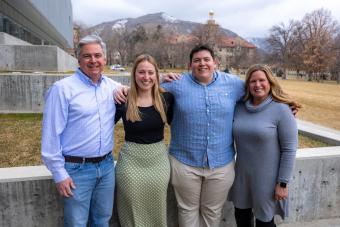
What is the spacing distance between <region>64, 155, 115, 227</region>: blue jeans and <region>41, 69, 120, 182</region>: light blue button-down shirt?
107mm

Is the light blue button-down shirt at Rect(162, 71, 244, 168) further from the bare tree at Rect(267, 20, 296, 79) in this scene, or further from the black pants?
the bare tree at Rect(267, 20, 296, 79)

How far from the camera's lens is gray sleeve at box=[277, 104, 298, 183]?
314 centimetres

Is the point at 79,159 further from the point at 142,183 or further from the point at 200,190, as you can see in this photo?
the point at 200,190

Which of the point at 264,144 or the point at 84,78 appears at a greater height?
the point at 84,78

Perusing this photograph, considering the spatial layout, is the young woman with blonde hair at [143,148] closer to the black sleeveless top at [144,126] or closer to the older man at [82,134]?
the black sleeveless top at [144,126]

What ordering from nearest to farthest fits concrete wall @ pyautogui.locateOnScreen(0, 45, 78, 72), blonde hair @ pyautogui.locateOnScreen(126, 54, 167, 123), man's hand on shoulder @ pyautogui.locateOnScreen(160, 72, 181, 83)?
1. blonde hair @ pyautogui.locateOnScreen(126, 54, 167, 123)
2. man's hand on shoulder @ pyautogui.locateOnScreen(160, 72, 181, 83)
3. concrete wall @ pyautogui.locateOnScreen(0, 45, 78, 72)

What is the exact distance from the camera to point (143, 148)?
10.1 ft

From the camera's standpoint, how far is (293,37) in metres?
74.9

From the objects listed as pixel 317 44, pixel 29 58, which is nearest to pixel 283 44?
pixel 317 44

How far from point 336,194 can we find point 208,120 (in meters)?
2.39

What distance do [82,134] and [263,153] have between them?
1.57 meters

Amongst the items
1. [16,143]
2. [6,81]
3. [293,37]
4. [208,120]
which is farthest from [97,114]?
[293,37]

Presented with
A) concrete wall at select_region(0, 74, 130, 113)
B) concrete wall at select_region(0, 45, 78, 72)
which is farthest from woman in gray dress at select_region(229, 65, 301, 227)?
concrete wall at select_region(0, 45, 78, 72)

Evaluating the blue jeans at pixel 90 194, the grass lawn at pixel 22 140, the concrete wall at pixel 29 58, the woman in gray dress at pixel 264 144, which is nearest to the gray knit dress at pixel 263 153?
the woman in gray dress at pixel 264 144
